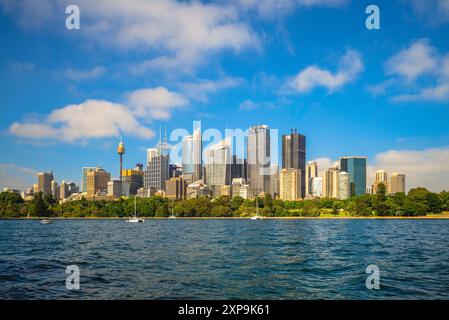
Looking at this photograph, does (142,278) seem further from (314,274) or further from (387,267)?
(387,267)

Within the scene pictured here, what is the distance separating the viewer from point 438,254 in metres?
40.4

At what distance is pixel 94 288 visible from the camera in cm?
2325

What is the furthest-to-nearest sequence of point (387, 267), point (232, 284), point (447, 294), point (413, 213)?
point (413, 213)
point (387, 267)
point (232, 284)
point (447, 294)

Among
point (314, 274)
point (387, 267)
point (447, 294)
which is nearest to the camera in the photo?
point (447, 294)

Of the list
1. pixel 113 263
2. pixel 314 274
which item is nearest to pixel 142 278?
pixel 113 263

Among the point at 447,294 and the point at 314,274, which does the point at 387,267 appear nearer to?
the point at 314,274
